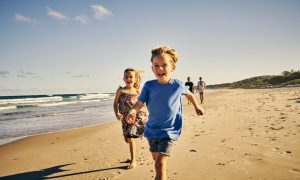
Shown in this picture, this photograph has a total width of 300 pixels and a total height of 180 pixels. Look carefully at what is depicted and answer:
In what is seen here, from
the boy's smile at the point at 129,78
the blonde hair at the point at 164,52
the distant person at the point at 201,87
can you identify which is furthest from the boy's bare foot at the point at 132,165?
the distant person at the point at 201,87

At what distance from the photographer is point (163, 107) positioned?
10.4 feet

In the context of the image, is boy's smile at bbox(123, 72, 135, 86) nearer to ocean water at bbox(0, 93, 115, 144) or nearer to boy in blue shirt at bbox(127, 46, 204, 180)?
boy in blue shirt at bbox(127, 46, 204, 180)

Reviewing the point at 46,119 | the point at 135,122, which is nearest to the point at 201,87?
the point at 46,119

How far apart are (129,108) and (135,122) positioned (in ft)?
1.23

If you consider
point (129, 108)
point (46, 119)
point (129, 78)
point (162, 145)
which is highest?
point (129, 78)

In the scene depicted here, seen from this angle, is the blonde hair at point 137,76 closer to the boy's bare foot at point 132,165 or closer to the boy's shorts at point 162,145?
the boy's bare foot at point 132,165

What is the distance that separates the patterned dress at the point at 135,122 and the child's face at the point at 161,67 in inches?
71.8

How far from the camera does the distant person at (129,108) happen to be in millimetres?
4859

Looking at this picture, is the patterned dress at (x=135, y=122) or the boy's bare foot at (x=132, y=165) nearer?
the boy's bare foot at (x=132, y=165)

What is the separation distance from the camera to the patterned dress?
4836 mm

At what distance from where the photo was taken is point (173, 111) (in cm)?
320

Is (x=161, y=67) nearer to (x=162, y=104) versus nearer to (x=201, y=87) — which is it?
(x=162, y=104)

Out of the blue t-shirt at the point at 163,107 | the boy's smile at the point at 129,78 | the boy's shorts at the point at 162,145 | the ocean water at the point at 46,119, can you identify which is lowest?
the ocean water at the point at 46,119

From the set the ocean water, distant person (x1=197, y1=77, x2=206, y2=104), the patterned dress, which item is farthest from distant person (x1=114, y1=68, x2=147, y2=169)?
distant person (x1=197, y1=77, x2=206, y2=104)
